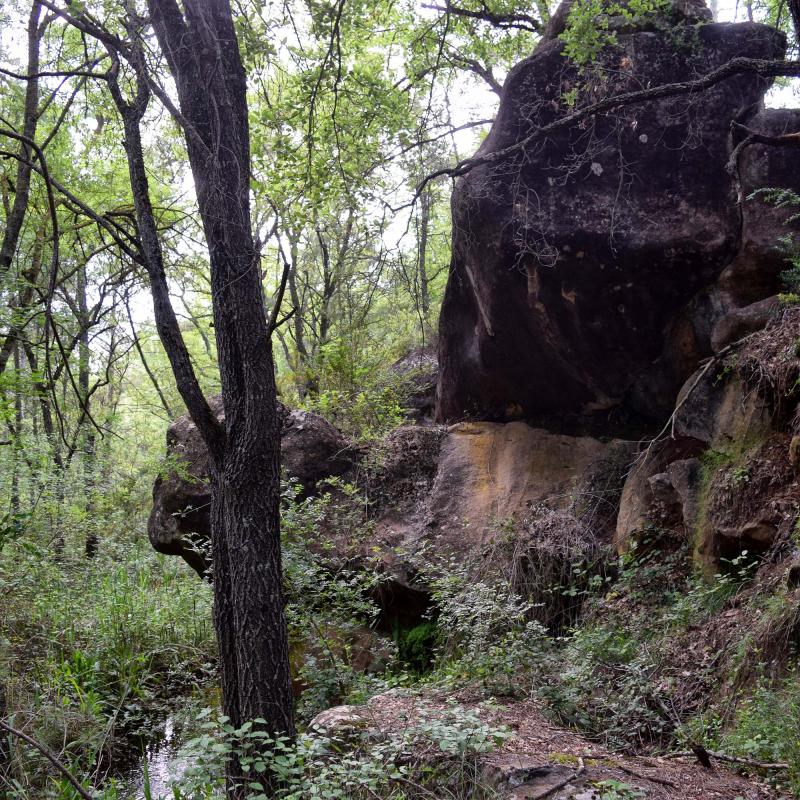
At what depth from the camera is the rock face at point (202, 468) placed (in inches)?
355

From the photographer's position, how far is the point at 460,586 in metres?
7.12

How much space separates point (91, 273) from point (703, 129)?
12.9 metres

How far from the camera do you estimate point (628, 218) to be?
24.2 ft

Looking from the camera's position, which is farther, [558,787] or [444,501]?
[444,501]

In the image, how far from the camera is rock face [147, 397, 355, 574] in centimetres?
902

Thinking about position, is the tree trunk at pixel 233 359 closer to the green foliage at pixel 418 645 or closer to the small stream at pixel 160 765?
the small stream at pixel 160 765

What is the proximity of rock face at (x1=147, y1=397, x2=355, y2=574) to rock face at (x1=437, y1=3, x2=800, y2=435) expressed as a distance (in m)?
2.69

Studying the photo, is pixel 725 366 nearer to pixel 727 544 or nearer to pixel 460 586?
pixel 727 544

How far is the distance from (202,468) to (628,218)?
589 cm

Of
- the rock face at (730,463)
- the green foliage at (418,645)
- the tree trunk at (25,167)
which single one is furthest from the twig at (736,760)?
the tree trunk at (25,167)

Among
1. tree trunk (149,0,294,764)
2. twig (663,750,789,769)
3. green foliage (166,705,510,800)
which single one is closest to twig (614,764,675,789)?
twig (663,750,789,769)

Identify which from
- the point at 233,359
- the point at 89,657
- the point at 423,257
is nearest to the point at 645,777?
the point at 233,359

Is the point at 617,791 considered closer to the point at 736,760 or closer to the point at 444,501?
the point at 736,760

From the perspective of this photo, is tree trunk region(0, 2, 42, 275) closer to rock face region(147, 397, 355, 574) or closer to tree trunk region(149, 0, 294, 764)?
tree trunk region(149, 0, 294, 764)
